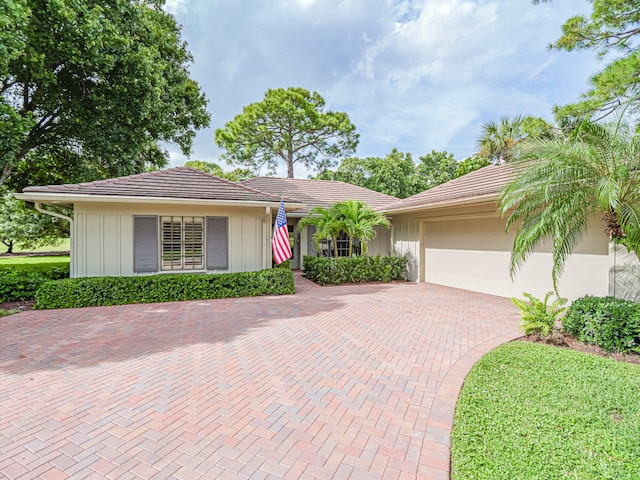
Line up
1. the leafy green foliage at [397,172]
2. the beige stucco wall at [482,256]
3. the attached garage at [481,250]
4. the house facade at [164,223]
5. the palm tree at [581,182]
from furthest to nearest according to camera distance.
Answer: the leafy green foliage at [397,172] → the house facade at [164,223] → the beige stucco wall at [482,256] → the attached garage at [481,250] → the palm tree at [581,182]

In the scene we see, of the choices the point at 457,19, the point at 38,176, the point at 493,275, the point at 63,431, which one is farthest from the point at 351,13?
the point at 38,176

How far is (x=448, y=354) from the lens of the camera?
5312 millimetres

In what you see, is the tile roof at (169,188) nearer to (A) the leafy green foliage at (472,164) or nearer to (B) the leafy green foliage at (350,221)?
(B) the leafy green foliage at (350,221)

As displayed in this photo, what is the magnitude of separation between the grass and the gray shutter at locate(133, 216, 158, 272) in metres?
9.56

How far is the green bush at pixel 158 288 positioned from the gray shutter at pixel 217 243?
985 millimetres

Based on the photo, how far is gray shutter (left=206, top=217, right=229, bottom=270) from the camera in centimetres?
1068

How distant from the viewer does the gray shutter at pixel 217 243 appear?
10680mm

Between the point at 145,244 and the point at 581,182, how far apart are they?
37.3 feet

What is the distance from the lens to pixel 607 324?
538 cm

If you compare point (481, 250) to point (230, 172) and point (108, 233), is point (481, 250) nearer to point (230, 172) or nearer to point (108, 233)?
point (108, 233)

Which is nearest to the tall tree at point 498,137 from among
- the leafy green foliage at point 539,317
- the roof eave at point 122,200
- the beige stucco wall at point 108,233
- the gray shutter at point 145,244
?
the leafy green foliage at point 539,317

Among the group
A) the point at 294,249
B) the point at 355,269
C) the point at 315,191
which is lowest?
the point at 355,269

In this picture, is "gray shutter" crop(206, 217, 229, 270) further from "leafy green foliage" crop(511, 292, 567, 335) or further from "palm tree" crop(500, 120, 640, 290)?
"leafy green foliage" crop(511, 292, 567, 335)

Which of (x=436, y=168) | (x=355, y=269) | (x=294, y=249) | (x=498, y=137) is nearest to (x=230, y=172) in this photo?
(x=294, y=249)
